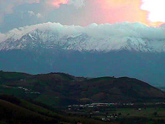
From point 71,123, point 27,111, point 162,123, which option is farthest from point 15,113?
point 162,123

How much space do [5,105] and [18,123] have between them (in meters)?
24.5

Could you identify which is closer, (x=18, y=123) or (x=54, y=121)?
(x=18, y=123)

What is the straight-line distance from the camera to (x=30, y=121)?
18312 cm

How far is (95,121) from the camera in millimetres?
199375

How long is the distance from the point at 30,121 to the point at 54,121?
11055mm

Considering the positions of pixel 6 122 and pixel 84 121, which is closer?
pixel 6 122

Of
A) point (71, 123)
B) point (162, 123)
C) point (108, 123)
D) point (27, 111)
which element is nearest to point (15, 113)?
point (27, 111)

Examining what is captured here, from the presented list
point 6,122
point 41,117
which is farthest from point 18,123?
point 41,117

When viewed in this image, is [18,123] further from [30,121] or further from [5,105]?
[5,105]

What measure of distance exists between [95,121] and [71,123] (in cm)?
1586

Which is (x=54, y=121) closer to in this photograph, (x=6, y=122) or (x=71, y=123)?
(x=71, y=123)

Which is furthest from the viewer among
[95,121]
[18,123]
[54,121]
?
[95,121]

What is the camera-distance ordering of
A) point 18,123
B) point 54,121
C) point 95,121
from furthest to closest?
point 95,121, point 54,121, point 18,123

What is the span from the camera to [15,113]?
191m
